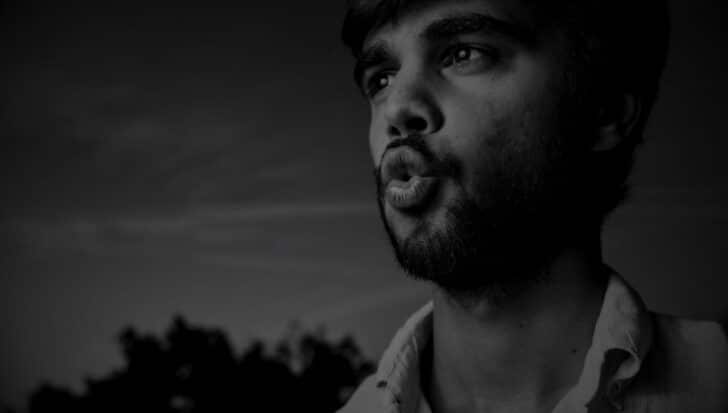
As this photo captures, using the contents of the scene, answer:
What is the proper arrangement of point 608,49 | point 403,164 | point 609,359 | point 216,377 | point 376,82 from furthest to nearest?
point 216,377
point 376,82
point 608,49
point 403,164
point 609,359

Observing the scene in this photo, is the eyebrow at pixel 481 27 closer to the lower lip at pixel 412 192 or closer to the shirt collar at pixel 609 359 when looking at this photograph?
the lower lip at pixel 412 192

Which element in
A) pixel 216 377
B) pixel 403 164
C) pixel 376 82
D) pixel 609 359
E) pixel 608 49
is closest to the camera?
pixel 609 359

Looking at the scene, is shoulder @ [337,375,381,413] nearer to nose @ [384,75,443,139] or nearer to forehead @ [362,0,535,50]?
nose @ [384,75,443,139]

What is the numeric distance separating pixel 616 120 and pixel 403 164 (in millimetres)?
819

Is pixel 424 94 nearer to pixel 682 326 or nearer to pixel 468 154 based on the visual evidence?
pixel 468 154

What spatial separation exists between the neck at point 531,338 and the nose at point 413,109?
1.89 feet

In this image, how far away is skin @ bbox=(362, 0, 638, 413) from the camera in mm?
1639

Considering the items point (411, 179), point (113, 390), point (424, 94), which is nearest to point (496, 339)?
point (411, 179)

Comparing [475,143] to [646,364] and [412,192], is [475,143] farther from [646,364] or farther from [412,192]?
[646,364]

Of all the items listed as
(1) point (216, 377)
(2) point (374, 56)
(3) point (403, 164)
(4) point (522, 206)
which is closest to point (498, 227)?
(4) point (522, 206)

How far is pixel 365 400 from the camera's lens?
7.04ft

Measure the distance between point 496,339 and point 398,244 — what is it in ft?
1.48

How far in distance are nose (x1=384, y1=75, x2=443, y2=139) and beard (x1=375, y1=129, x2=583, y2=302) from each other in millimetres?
50

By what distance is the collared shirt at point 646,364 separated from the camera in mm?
1499
